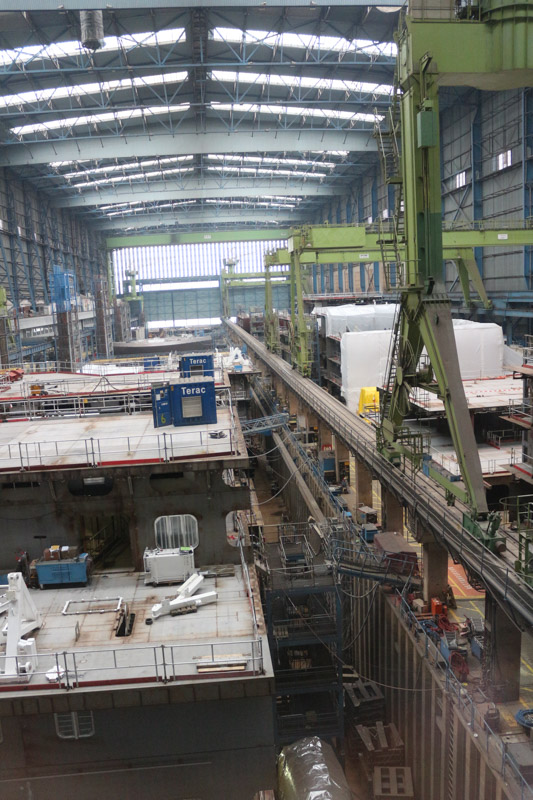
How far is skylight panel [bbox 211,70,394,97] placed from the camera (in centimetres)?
3853

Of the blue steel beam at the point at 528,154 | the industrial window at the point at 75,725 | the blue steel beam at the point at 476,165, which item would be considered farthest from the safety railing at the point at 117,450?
the blue steel beam at the point at 476,165

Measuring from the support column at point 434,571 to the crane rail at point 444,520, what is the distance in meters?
1.28

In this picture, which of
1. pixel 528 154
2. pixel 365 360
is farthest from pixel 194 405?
pixel 528 154

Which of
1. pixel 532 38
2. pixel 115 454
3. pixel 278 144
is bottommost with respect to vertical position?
pixel 115 454

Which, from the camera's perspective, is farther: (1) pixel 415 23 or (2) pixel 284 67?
(2) pixel 284 67

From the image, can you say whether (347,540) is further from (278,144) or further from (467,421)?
(278,144)

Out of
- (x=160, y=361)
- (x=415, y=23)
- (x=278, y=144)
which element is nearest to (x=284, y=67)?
(x=278, y=144)

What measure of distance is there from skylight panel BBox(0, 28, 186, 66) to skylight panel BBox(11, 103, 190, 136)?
775 centimetres

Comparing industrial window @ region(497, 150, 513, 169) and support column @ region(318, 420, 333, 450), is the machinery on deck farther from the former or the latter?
industrial window @ region(497, 150, 513, 169)

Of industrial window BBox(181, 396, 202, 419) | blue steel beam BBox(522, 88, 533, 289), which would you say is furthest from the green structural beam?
blue steel beam BBox(522, 88, 533, 289)

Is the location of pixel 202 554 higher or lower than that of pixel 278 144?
lower

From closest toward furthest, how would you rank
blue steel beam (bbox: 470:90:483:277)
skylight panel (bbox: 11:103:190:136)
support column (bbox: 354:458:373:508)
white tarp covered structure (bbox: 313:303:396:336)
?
support column (bbox: 354:458:373:508) → white tarp covered structure (bbox: 313:303:396:336) → blue steel beam (bbox: 470:90:483:277) → skylight panel (bbox: 11:103:190:136)

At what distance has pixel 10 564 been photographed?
1531cm

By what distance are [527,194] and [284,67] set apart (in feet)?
52.8
